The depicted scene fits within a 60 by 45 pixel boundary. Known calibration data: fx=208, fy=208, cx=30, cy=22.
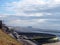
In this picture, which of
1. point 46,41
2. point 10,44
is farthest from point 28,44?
point 46,41

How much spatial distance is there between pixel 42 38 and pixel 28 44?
22.2 metres

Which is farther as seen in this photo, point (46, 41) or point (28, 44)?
point (46, 41)

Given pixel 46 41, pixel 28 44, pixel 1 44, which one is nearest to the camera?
pixel 1 44

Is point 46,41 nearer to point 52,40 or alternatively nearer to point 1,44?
point 52,40

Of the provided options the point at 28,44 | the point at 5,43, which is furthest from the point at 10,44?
the point at 28,44

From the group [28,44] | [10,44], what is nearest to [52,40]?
[28,44]

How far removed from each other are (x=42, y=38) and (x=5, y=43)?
26.6 meters

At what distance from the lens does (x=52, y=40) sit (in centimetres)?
4081

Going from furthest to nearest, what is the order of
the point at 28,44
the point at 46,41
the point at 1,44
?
the point at 46,41 < the point at 28,44 < the point at 1,44

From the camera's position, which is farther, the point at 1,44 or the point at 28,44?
the point at 28,44

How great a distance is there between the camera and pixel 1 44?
13.4 meters

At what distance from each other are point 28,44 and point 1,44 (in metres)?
4.97

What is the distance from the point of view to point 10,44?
1389cm

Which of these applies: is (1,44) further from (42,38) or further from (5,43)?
(42,38)
